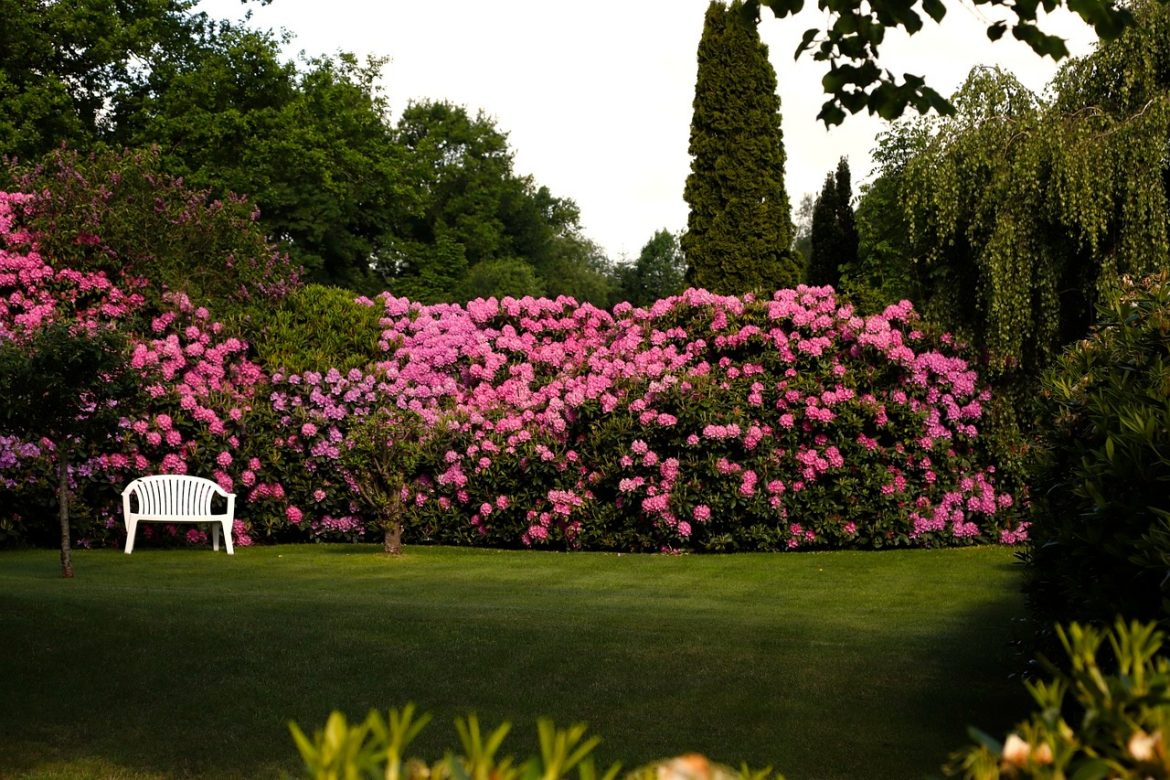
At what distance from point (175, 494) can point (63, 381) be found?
5202mm

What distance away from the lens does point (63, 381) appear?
1119 centimetres

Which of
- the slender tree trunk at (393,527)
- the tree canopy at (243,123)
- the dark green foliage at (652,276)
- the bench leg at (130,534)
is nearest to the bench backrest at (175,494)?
the bench leg at (130,534)

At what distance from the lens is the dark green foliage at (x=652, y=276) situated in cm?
6119

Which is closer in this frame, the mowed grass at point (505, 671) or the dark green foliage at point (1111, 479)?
the dark green foliage at point (1111, 479)

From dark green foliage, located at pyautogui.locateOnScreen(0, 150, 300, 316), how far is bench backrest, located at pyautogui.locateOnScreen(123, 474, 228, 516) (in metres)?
3.31

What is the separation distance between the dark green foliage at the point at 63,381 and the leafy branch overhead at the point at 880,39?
24.6 feet

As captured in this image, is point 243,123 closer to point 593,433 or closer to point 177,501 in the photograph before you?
point 177,501

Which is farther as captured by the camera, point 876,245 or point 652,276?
point 652,276

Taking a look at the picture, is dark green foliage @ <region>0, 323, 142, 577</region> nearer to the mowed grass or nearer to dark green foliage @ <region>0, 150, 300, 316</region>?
the mowed grass

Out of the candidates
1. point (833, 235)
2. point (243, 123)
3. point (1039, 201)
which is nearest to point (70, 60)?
point (243, 123)

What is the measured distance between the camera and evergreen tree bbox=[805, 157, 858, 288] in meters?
37.9

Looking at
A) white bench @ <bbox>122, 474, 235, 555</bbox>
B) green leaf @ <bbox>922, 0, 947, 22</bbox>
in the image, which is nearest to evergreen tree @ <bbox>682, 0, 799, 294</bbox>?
white bench @ <bbox>122, 474, 235, 555</bbox>

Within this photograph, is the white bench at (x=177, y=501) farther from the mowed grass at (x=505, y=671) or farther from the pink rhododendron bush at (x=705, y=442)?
the mowed grass at (x=505, y=671)

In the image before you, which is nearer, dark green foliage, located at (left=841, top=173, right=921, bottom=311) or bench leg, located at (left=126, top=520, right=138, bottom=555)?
bench leg, located at (left=126, top=520, right=138, bottom=555)
